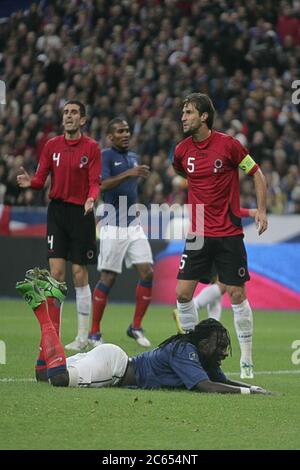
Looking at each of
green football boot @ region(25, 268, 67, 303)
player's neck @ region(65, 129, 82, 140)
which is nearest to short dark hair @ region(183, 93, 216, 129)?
green football boot @ region(25, 268, 67, 303)

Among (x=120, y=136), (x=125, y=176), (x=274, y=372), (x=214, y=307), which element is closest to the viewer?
(x=274, y=372)

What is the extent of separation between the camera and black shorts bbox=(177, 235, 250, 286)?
31.9 ft

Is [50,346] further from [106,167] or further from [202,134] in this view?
[106,167]

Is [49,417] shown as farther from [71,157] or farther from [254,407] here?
[71,157]

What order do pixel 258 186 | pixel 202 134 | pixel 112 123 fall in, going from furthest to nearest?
1. pixel 112 123
2. pixel 202 134
3. pixel 258 186

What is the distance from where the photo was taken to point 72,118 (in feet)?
38.6

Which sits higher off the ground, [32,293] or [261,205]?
[261,205]

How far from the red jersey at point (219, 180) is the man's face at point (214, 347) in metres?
1.42

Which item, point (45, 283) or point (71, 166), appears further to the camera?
point (71, 166)

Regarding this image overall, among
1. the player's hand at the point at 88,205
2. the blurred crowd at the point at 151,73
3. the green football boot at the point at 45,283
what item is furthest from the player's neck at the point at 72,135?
the blurred crowd at the point at 151,73

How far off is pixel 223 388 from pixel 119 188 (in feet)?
16.9

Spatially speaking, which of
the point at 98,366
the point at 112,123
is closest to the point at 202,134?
the point at 98,366

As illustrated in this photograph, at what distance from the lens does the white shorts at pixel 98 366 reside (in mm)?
8594

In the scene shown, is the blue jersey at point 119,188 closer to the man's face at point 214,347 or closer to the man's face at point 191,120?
the man's face at point 191,120
